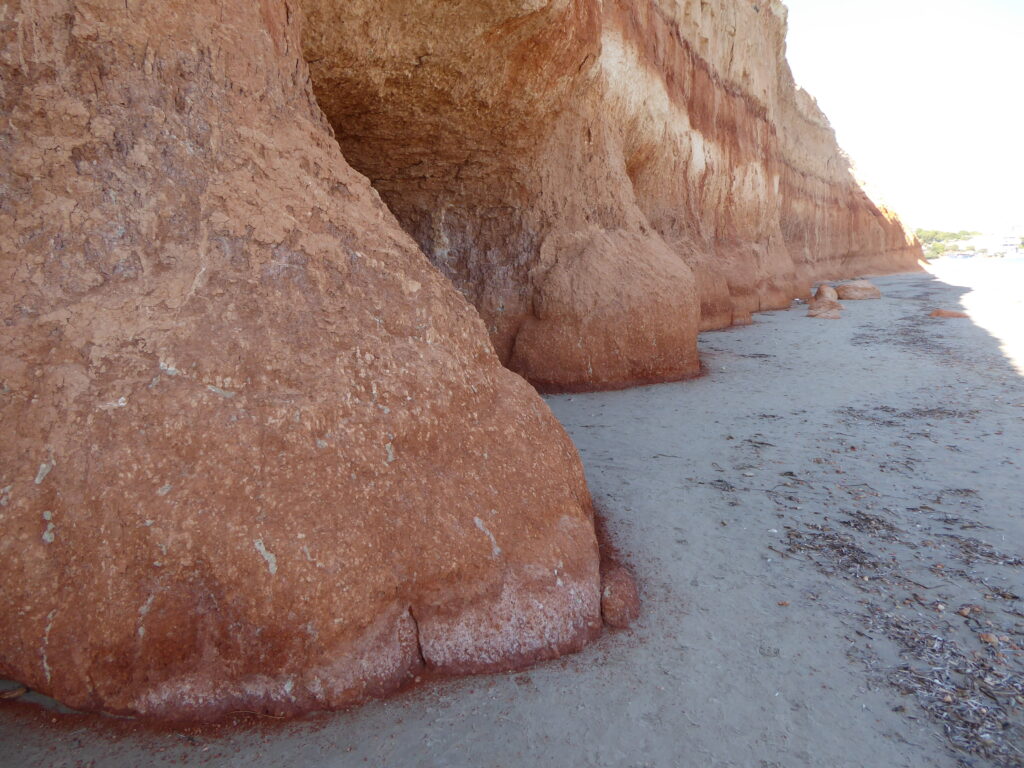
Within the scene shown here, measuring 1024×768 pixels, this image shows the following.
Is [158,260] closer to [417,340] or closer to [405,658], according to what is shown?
[417,340]

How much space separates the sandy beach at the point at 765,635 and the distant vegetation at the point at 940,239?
2108 inches

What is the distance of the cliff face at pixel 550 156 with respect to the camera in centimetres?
361

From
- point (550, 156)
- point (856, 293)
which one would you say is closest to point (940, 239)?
point (856, 293)

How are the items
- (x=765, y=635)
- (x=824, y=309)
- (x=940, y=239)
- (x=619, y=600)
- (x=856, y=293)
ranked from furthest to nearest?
(x=940, y=239) < (x=856, y=293) < (x=824, y=309) < (x=619, y=600) < (x=765, y=635)

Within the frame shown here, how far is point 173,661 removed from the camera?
4.94ft

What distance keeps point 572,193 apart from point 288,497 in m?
4.09

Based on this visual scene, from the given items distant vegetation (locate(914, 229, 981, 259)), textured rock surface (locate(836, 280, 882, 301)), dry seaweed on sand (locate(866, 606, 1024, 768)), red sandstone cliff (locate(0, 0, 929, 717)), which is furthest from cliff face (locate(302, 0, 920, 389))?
distant vegetation (locate(914, 229, 981, 259))

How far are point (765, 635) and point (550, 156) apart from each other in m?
4.10

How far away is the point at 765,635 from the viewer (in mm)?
1895

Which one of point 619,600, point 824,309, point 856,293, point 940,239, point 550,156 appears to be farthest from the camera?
point 940,239

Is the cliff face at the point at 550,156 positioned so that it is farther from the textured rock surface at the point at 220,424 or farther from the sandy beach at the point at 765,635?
the textured rock surface at the point at 220,424

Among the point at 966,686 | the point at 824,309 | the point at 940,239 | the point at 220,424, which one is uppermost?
the point at 940,239

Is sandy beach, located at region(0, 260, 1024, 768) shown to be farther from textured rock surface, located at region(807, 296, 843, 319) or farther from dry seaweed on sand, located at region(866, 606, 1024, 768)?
textured rock surface, located at region(807, 296, 843, 319)

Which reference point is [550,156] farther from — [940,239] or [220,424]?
[940,239]
